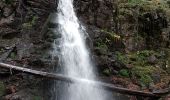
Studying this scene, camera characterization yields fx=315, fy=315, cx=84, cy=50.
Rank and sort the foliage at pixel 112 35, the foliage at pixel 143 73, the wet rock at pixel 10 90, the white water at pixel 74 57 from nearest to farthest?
the wet rock at pixel 10 90, the white water at pixel 74 57, the foliage at pixel 143 73, the foliage at pixel 112 35

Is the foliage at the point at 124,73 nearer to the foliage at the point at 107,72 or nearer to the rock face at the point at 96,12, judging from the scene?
the foliage at the point at 107,72

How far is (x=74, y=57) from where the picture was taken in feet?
35.8

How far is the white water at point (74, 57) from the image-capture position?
1020 centimetres

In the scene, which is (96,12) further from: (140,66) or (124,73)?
(124,73)

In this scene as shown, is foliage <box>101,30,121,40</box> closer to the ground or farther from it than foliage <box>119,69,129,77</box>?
farther from it

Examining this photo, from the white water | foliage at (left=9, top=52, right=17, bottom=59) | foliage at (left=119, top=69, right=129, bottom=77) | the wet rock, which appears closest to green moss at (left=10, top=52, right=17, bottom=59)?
foliage at (left=9, top=52, right=17, bottom=59)

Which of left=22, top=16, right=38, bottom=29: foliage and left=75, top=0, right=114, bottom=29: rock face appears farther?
left=75, top=0, right=114, bottom=29: rock face

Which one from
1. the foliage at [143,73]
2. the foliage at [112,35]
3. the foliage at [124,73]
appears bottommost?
the foliage at [143,73]

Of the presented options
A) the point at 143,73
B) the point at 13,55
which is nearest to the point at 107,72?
the point at 143,73

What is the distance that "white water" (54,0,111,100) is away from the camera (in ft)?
33.5

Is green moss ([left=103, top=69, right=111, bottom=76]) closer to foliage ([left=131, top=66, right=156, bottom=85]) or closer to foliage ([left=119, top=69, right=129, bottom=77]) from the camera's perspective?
foliage ([left=119, top=69, right=129, bottom=77])

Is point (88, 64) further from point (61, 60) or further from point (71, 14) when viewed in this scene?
point (71, 14)

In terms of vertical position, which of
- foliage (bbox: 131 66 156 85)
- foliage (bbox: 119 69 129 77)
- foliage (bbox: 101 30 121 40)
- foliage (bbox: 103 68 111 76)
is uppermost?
foliage (bbox: 101 30 121 40)

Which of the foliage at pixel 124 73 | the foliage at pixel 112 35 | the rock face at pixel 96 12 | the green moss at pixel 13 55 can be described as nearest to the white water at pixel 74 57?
the rock face at pixel 96 12
